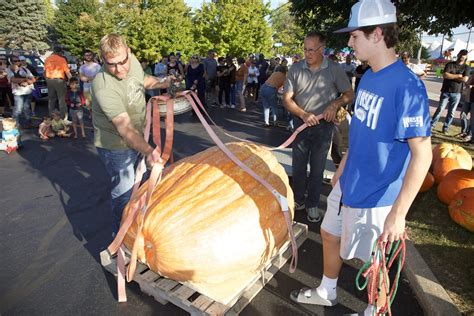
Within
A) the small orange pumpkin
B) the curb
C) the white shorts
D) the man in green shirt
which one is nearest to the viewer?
the white shorts

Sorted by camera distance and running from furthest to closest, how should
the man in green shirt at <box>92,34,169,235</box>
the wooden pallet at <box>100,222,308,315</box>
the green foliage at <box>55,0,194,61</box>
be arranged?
the green foliage at <box>55,0,194,61</box>, the man in green shirt at <box>92,34,169,235</box>, the wooden pallet at <box>100,222,308,315</box>

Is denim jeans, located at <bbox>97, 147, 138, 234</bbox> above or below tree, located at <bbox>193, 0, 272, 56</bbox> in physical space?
below

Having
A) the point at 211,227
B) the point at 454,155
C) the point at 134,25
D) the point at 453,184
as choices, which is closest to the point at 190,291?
the point at 211,227

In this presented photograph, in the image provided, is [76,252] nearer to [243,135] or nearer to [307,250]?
[307,250]

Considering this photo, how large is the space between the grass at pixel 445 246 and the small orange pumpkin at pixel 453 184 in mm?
182

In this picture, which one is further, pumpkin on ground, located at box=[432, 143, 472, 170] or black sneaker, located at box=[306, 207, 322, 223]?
pumpkin on ground, located at box=[432, 143, 472, 170]

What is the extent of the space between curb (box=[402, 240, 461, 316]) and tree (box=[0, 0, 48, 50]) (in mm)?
53656

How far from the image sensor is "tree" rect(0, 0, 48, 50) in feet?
147

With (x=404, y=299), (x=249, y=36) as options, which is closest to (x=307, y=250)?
(x=404, y=299)

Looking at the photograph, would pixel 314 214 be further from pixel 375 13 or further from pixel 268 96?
pixel 268 96

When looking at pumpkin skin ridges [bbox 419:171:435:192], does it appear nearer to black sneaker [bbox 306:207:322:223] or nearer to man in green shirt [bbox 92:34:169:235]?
black sneaker [bbox 306:207:322:223]

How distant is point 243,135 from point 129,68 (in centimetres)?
605

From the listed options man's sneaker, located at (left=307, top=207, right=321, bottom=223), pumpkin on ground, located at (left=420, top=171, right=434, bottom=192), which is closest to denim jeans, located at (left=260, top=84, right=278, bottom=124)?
pumpkin on ground, located at (left=420, top=171, right=434, bottom=192)

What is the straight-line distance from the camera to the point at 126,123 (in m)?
2.91
